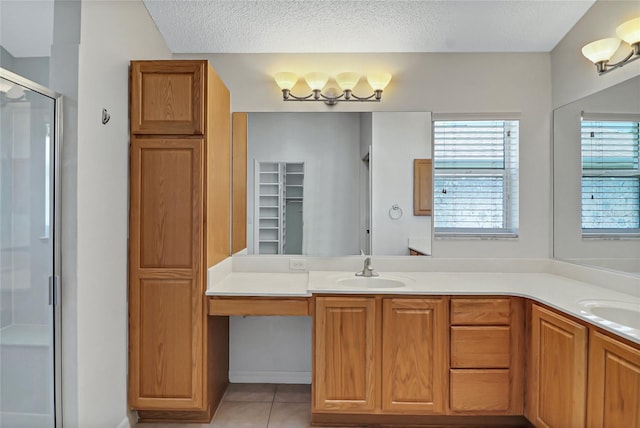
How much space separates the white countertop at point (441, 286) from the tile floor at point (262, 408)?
842mm

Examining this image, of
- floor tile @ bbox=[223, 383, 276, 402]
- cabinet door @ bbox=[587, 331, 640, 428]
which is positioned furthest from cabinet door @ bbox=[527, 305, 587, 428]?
floor tile @ bbox=[223, 383, 276, 402]

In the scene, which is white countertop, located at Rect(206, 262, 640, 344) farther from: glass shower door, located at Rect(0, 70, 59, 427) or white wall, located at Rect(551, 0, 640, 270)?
glass shower door, located at Rect(0, 70, 59, 427)

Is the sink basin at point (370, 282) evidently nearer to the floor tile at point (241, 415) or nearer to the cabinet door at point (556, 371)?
the cabinet door at point (556, 371)

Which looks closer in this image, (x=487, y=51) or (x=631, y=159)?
(x=631, y=159)

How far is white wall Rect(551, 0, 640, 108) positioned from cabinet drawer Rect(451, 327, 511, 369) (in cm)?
160

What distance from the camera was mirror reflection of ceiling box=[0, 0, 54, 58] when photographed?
2371 mm

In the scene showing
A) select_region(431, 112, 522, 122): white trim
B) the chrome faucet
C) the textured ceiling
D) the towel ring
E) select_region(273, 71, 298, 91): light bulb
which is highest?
the textured ceiling

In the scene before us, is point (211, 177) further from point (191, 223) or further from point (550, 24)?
point (550, 24)

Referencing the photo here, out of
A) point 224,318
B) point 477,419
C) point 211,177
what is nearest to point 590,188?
point 477,419

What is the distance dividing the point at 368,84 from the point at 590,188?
5.35 feet

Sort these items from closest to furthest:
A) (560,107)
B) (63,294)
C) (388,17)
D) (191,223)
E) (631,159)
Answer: (63,294), (631,159), (191,223), (388,17), (560,107)

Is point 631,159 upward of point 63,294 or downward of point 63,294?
upward

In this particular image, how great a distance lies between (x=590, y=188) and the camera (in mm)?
2541

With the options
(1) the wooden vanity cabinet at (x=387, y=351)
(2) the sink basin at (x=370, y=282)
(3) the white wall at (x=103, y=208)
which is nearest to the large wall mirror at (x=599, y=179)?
(1) the wooden vanity cabinet at (x=387, y=351)
